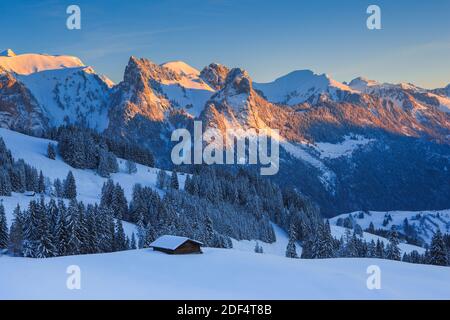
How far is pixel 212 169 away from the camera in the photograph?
190 meters

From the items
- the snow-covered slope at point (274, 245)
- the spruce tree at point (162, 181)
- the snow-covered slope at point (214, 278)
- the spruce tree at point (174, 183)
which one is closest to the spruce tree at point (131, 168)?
the spruce tree at point (162, 181)

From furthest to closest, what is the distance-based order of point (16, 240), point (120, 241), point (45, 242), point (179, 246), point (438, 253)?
1. point (120, 241)
2. point (438, 253)
3. point (45, 242)
4. point (16, 240)
5. point (179, 246)

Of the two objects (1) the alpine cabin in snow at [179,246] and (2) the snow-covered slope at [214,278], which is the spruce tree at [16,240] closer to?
(2) the snow-covered slope at [214,278]

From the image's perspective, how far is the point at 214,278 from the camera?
140 feet

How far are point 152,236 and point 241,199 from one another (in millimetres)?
81400

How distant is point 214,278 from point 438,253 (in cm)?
6122

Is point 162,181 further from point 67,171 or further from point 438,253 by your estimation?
point 438,253

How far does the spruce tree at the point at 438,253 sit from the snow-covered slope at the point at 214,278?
130ft

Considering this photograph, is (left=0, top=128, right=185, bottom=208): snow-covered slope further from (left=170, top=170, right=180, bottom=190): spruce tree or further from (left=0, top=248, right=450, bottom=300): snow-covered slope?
(left=0, top=248, right=450, bottom=300): snow-covered slope

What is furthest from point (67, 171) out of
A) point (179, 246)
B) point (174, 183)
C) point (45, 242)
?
point (179, 246)
